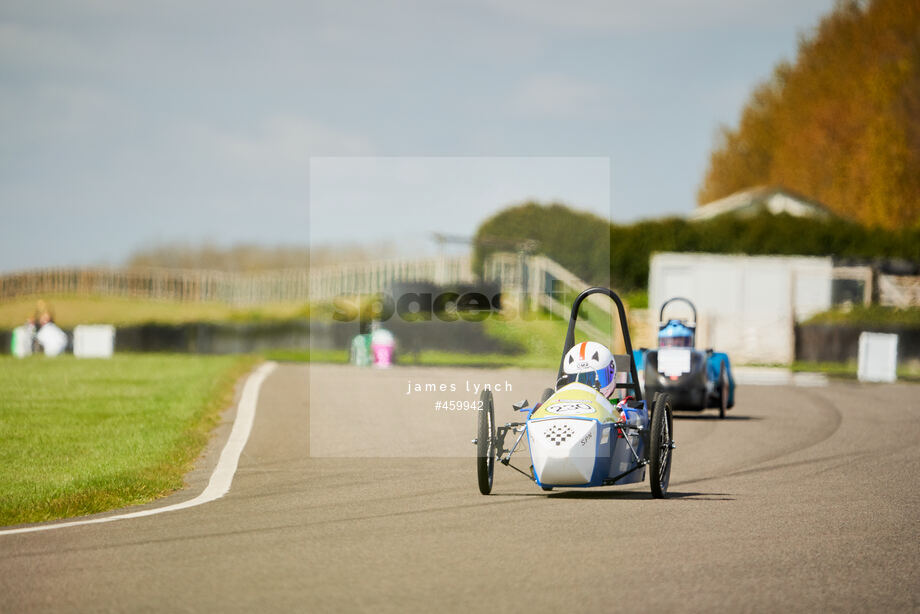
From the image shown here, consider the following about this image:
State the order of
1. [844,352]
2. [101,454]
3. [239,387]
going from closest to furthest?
[101,454], [239,387], [844,352]

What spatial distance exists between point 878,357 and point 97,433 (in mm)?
20447

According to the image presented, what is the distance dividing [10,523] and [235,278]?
51869 mm

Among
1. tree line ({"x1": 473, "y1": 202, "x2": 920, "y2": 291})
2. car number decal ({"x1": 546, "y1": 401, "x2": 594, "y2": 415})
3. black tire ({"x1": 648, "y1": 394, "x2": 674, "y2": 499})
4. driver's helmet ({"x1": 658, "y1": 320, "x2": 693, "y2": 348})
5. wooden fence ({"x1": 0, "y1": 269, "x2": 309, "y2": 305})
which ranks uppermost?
tree line ({"x1": 473, "y1": 202, "x2": 920, "y2": 291})

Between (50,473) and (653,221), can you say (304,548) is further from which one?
(653,221)

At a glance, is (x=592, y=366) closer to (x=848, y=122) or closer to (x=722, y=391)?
(x=722, y=391)

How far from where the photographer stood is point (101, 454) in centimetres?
1376

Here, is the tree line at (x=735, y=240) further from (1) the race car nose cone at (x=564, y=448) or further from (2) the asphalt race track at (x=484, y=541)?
(1) the race car nose cone at (x=564, y=448)

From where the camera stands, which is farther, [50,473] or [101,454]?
[101,454]

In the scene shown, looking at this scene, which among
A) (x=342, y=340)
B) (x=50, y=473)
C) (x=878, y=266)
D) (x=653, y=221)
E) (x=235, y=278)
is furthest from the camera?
(x=235, y=278)

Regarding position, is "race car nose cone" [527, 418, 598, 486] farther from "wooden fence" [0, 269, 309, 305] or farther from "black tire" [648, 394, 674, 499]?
"wooden fence" [0, 269, 309, 305]

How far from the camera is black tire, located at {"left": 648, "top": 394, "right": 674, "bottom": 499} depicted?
35.0 feet

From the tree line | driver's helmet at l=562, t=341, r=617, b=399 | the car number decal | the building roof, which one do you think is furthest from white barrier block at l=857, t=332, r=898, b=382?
the building roof

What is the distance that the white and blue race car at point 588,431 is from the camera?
1037 centimetres

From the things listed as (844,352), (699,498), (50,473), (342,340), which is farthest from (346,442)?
(342,340)
